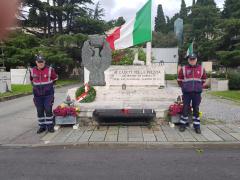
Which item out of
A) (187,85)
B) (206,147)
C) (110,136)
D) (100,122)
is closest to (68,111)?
(100,122)

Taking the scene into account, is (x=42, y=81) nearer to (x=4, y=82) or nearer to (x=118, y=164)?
(x=118, y=164)

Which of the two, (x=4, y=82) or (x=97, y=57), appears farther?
(x=4, y=82)

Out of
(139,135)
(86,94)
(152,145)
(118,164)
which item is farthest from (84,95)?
(118,164)

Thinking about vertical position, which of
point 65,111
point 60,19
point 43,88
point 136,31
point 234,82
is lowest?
point 234,82

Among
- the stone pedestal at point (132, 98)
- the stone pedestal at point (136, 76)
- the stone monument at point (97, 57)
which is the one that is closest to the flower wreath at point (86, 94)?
the stone pedestal at point (132, 98)

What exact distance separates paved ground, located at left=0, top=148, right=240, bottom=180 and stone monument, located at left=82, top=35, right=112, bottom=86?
488 cm

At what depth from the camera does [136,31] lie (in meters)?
13.8

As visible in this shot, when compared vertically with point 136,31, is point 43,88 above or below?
below

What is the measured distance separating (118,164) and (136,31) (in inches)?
295

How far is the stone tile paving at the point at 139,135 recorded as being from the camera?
29.6 feet

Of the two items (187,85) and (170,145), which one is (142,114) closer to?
(187,85)

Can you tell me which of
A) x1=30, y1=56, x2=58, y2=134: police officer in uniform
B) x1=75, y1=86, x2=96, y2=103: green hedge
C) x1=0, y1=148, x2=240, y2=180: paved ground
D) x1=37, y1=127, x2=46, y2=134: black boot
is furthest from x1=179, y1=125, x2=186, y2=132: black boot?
x1=37, y1=127, x2=46, y2=134: black boot

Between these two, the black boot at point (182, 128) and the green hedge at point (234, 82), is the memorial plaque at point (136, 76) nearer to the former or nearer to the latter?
the black boot at point (182, 128)

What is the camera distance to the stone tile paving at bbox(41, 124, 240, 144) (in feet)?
29.6
